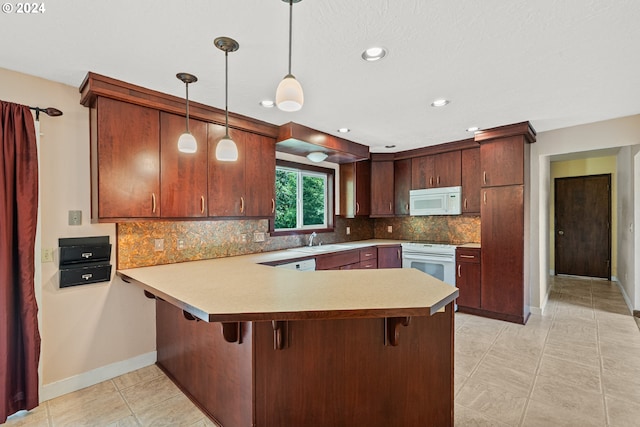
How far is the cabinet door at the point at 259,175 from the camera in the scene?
3.23 metres

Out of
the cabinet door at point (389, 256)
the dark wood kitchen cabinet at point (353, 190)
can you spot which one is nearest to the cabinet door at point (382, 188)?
the dark wood kitchen cabinet at point (353, 190)

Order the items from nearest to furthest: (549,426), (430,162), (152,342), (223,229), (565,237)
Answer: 1. (549,426)
2. (152,342)
3. (223,229)
4. (430,162)
5. (565,237)

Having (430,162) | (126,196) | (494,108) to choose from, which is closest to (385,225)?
(430,162)

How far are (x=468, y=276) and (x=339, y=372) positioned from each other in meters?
3.07

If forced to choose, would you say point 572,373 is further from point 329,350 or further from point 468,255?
point 329,350

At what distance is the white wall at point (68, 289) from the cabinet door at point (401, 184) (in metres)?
3.91

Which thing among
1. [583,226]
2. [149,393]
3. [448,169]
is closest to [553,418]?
[149,393]

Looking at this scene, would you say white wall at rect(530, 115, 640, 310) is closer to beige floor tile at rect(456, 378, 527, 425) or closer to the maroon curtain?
beige floor tile at rect(456, 378, 527, 425)

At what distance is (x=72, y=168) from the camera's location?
2.36m

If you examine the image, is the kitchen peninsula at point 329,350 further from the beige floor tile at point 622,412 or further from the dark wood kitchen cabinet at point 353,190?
the dark wood kitchen cabinet at point 353,190

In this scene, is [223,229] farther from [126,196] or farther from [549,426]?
[549,426]

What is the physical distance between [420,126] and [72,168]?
3360 millimetres

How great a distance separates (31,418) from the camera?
2062mm

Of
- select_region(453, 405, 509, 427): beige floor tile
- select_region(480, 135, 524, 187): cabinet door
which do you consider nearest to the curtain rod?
select_region(453, 405, 509, 427): beige floor tile
